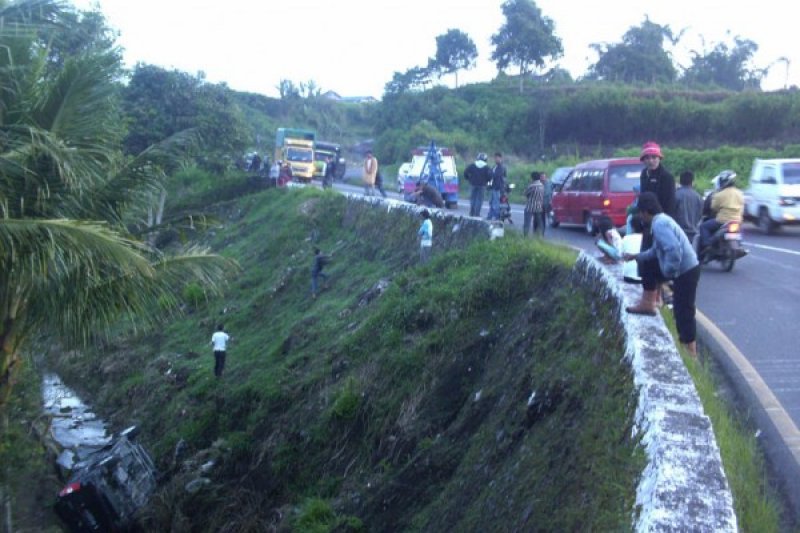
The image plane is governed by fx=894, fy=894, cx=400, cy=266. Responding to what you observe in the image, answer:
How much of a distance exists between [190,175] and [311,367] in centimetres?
3230

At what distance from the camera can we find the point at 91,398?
2138cm

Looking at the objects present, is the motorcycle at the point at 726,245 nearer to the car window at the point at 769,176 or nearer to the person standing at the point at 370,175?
the car window at the point at 769,176

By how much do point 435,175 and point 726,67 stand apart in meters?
50.8

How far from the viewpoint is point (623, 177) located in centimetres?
2022

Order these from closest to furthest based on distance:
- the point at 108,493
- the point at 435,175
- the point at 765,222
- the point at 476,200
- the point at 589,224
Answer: the point at 108,493, the point at 476,200, the point at 589,224, the point at 765,222, the point at 435,175

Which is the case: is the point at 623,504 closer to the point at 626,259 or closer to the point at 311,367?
the point at 626,259

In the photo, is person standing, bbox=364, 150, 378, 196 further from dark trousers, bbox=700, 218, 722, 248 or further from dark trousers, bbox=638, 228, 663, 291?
dark trousers, bbox=638, 228, 663, 291

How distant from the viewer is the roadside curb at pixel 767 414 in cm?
570

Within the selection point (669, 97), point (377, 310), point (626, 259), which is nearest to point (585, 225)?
point (377, 310)

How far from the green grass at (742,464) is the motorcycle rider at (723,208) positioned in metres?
7.77

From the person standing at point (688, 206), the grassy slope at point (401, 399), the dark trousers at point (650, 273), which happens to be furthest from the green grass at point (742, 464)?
the person standing at point (688, 206)

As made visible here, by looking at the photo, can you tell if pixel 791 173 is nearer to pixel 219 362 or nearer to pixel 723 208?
pixel 723 208

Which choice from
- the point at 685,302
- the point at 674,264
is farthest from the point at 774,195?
the point at 674,264

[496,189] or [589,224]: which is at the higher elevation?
[496,189]
